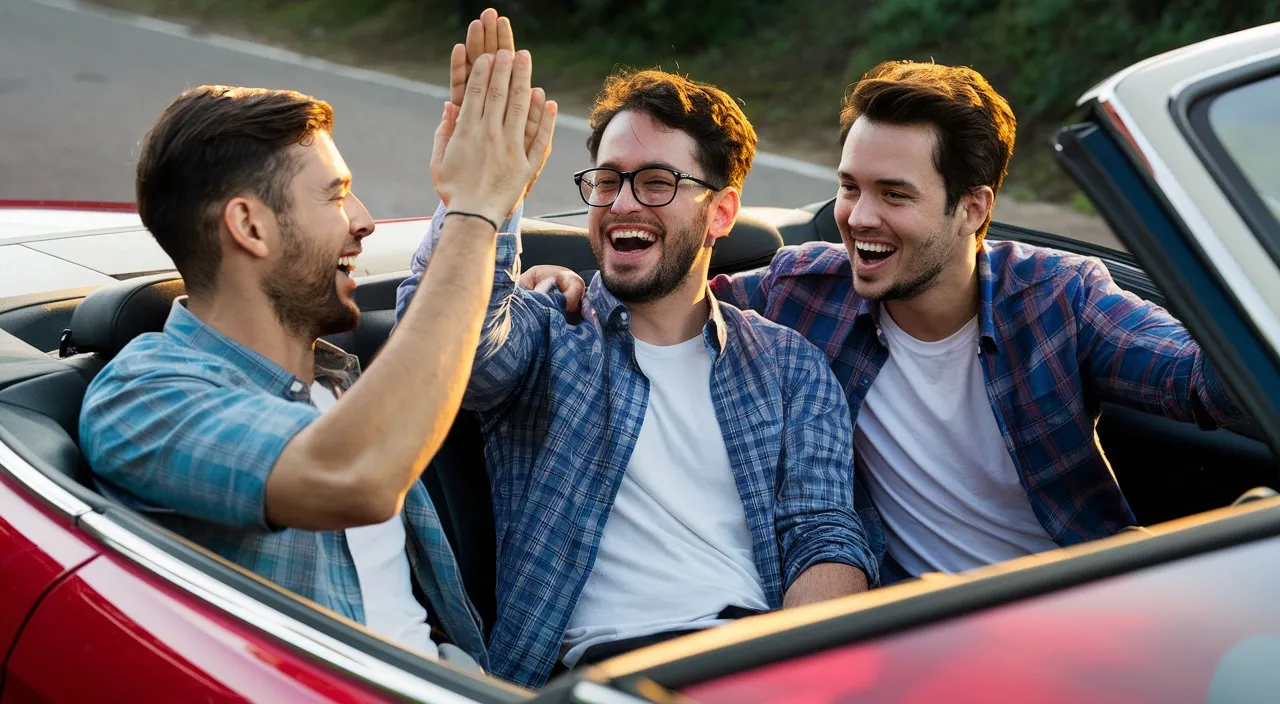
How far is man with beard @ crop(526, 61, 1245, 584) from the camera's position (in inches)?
111

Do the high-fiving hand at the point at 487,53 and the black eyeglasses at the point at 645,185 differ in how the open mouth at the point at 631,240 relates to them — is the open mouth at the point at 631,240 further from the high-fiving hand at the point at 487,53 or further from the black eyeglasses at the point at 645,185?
the high-fiving hand at the point at 487,53

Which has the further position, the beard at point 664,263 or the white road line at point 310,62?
the white road line at point 310,62

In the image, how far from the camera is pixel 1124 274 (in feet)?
11.1

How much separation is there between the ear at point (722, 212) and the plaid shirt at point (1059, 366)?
1.14 ft

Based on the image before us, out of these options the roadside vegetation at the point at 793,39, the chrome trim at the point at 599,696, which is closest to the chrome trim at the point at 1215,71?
the chrome trim at the point at 599,696

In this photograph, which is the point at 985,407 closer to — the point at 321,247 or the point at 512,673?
the point at 512,673

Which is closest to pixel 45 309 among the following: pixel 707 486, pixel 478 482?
pixel 478 482

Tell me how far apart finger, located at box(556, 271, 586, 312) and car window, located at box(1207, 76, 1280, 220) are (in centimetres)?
163

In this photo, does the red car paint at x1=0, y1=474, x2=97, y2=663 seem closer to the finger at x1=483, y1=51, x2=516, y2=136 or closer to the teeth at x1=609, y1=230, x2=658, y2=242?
the finger at x1=483, y1=51, x2=516, y2=136

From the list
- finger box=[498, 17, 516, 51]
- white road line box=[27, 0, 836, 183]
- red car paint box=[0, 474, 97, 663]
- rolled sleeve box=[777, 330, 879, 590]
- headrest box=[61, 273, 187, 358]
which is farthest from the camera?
white road line box=[27, 0, 836, 183]

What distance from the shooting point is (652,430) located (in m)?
2.70

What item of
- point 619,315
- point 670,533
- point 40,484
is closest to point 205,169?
point 40,484

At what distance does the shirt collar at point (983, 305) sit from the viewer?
9.41 ft

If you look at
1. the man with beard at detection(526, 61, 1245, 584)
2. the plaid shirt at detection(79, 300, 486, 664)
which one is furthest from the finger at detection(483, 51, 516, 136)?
the man with beard at detection(526, 61, 1245, 584)
